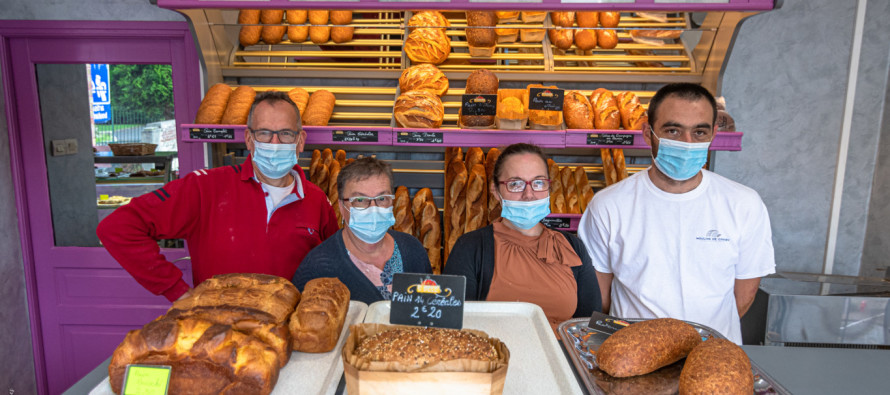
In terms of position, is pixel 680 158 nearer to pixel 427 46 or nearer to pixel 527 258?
pixel 527 258

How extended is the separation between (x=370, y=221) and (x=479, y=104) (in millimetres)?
1130

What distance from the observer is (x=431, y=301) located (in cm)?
115

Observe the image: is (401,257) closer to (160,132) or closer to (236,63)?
(236,63)

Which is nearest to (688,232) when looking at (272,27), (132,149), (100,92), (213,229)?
Result: (213,229)

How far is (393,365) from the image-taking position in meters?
0.89

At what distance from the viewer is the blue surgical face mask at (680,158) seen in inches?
77.9

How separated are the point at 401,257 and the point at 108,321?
9.45 ft

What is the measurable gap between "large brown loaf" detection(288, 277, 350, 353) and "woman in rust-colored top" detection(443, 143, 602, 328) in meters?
0.78

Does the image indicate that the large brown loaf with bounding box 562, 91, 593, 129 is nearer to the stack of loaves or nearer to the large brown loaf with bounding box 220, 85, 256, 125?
the large brown loaf with bounding box 220, 85, 256, 125

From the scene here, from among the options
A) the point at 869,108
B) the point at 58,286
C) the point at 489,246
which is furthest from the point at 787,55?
the point at 58,286

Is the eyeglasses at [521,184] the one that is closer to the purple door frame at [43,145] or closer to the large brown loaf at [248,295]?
the large brown loaf at [248,295]

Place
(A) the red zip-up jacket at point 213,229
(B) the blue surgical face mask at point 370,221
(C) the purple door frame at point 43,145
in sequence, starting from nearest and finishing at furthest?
(B) the blue surgical face mask at point 370,221 → (A) the red zip-up jacket at point 213,229 → (C) the purple door frame at point 43,145

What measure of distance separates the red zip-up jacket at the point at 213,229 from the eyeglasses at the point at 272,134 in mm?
133

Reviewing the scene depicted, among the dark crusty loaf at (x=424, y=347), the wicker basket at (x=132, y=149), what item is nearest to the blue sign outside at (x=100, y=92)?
the wicker basket at (x=132, y=149)
